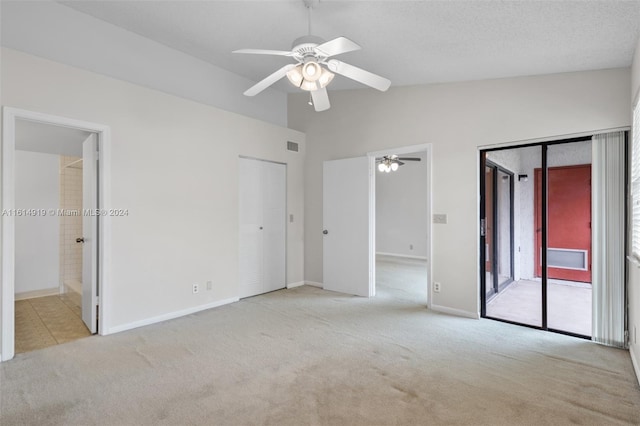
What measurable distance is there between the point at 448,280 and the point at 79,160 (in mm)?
5563

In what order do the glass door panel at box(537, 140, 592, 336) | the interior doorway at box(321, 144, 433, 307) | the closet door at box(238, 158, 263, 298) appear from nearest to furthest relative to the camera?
1. the glass door panel at box(537, 140, 592, 336)
2. the closet door at box(238, 158, 263, 298)
3. the interior doorway at box(321, 144, 433, 307)

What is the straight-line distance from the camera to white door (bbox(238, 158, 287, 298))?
4.67 metres

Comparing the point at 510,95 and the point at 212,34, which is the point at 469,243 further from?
the point at 212,34

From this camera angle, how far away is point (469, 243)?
3.87 meters


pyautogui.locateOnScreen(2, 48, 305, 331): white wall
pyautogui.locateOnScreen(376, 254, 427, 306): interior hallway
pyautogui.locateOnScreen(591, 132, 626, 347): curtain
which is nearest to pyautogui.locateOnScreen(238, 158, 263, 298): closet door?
pyautogui.locateOnScreen(2, 48, 305, 331): white wall

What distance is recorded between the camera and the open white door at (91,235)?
10.9 ft

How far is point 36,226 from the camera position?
191 inches

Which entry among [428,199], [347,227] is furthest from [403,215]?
[428,199]

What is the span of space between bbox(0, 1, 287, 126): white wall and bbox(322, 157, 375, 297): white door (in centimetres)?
180

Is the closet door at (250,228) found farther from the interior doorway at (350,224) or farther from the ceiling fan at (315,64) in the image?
the ceiling fan at (315,64)

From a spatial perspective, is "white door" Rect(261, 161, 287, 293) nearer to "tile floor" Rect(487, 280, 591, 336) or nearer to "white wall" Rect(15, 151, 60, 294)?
"tile floor" Rect(487, 280, 591, 336)

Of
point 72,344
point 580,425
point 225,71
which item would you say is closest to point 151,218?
point 72,344

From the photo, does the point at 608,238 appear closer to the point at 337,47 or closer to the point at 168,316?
the point at 337,47

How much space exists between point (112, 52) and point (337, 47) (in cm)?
289
